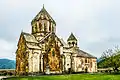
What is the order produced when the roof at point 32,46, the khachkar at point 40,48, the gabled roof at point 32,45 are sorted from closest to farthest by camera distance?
the khachkar at point 40,48 < the gabled roof at point 32,45 < the roof at point 32,46

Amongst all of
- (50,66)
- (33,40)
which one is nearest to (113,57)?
(50,66)

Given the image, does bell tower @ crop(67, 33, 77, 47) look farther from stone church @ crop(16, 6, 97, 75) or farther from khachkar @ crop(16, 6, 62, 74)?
khachkar @ crop(16, 6, 62, 74)

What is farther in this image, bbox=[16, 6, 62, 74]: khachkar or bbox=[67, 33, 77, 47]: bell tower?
bbox=[67, 33, 77, 47]: bell tower

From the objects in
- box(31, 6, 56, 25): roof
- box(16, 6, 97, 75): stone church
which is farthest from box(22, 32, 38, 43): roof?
box(31, 6, 56, 25): roof

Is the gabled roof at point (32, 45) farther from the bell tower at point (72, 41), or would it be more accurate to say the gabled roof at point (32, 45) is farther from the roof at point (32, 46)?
the bell tower at point (72, 41)

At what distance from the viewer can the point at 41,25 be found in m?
76.9

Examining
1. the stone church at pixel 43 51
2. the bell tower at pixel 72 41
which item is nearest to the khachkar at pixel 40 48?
the stone church at pixel 43 51

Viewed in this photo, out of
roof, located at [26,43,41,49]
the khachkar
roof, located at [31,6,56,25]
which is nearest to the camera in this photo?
the khachkar

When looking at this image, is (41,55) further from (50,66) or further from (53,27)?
(53,27)

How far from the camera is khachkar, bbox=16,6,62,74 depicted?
226 ft

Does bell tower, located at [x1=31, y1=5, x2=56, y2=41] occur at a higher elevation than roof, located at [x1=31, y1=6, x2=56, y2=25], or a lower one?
lower

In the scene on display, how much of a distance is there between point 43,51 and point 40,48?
4.62 ft

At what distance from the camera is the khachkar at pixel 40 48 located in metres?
68.8

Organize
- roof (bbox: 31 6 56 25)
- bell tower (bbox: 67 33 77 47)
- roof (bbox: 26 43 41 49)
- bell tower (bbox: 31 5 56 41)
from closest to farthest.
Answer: roof (bbox: 26 43 41 49) → bell tower (bbox: 31 5 56 41) → roof (bbox: 31 6 56 25) → bell tower (bbox: 67 33 77 47)
